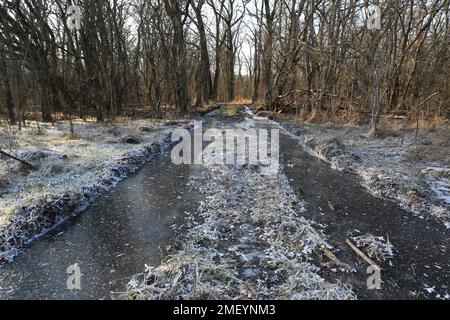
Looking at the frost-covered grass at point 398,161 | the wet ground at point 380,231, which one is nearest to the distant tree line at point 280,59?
the frost-covered grass at point 398,161

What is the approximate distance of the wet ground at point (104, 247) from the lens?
3244 millimetres

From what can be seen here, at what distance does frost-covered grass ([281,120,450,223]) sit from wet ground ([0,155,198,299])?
12.0 ft

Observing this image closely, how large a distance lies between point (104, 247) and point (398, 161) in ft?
21.7

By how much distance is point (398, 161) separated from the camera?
7.42m

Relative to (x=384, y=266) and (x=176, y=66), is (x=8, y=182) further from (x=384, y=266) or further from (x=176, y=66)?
(x=176, y=66)

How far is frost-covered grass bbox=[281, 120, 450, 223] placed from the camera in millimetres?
5426

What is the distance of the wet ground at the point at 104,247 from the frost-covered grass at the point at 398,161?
3.66m

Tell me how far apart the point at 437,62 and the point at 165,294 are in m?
14.8

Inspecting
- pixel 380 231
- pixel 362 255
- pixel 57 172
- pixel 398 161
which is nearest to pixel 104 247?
pixel 57 172

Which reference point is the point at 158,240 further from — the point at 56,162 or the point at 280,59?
the point at 280,59

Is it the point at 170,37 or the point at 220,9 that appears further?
the point at 220,9
